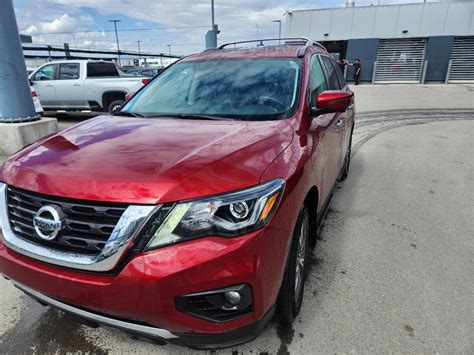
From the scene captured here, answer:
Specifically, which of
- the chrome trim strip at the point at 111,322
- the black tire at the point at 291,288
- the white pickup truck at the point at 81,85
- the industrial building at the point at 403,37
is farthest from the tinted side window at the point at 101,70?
the industrial building at the point at 403,37

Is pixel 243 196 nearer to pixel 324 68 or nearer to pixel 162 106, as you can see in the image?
pixel 162 106

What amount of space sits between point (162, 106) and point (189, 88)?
1.01ft

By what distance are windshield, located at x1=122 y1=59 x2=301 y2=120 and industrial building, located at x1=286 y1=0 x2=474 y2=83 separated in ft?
83.9

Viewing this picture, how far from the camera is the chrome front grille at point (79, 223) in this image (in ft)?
5.23

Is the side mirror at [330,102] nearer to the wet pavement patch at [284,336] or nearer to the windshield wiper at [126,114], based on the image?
the windshield wiper at [126,114]

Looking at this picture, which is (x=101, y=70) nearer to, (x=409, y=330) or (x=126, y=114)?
(x=126, y=114)

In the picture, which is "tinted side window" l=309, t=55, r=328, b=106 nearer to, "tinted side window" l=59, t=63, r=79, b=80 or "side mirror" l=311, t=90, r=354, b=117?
"side mirror" l=311, t=90, r=354, b=117

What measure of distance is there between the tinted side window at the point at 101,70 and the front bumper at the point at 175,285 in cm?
1029

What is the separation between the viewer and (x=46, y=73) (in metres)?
11.2

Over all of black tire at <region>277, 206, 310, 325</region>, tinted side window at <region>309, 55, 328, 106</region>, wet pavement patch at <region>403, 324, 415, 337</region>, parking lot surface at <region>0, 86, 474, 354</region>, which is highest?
tinted side window at <region>309, 55, 328, 106</region>

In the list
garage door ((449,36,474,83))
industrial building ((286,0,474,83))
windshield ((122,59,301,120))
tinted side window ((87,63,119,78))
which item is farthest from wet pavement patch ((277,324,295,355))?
garage door ((449,36,474,83))

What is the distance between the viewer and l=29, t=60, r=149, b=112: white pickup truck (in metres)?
10.3

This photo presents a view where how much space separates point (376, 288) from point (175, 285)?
1.85 m

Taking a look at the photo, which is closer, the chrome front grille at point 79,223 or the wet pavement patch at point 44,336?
the chrome front grille at point 79,223
